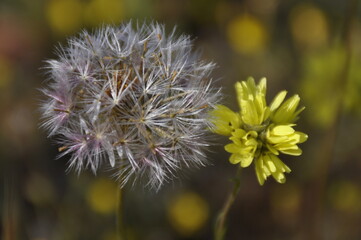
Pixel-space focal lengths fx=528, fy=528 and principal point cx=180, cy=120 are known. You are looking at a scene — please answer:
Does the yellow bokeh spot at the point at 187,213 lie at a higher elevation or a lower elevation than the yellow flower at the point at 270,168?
lower

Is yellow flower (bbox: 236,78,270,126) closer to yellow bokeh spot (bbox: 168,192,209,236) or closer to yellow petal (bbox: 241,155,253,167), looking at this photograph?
yellow petal (bbox: 241,155,253,167)

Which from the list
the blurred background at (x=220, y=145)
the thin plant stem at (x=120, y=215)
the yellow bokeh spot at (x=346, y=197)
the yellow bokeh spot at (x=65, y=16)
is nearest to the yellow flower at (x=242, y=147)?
the thin plant stem at (x=120, y=215)

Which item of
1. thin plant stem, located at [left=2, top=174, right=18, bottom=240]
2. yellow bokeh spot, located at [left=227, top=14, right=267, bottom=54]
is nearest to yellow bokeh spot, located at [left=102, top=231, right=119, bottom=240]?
thin plant stem, located at [left=2, top=174, right=18, bottom=240]

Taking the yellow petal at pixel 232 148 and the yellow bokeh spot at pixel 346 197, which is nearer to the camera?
the yellow petal at pixel 232 148

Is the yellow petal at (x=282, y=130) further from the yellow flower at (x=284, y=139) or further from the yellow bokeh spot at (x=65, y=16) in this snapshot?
the yellow bokeh spot at (x=65, y=16)

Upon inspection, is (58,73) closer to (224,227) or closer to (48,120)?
(48,120)

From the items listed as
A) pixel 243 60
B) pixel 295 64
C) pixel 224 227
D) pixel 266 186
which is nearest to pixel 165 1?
pixel 243 60

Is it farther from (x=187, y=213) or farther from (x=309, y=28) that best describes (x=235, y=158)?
(x=309, y=28)

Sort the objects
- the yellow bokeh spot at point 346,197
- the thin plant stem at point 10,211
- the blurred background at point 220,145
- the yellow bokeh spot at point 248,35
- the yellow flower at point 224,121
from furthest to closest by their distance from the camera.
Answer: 1. the yellow bokeh spot at point 248,35
2. the yellow bokeh spot at point 346,197
3. the blurred background at point 220,145
4. the thin plant stem at point 10,211
5. the yellow flower at point 224,121
